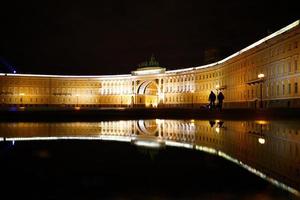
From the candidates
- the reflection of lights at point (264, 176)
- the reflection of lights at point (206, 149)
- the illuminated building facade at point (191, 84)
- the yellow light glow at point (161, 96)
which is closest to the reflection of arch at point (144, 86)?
the illuminated building facade at point (191, 84)

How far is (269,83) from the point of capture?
185 feet

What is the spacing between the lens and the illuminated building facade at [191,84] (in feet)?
165

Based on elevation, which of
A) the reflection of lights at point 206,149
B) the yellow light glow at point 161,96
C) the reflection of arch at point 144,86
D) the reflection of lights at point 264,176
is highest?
the reflection of arch at point 144,86

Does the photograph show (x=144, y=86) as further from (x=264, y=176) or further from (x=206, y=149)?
(x=264, y=176)

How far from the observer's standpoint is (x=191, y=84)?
109438 mm

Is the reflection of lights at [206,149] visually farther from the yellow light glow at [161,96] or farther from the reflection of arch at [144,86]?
the reflection of arch at [144,86]

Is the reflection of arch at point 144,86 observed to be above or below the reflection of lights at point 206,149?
above

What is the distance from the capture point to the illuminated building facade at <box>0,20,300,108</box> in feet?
165

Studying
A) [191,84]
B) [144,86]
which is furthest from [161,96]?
[191,84]

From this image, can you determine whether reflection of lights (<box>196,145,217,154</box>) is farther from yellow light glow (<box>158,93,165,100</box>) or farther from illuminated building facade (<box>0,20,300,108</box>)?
yellow light glow (<box>158,93,165,100</box>)

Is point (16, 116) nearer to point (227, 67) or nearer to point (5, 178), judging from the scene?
point (5, 178)

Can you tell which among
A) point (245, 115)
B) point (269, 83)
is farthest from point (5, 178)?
point (269, 83)

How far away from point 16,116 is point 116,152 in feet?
64.3

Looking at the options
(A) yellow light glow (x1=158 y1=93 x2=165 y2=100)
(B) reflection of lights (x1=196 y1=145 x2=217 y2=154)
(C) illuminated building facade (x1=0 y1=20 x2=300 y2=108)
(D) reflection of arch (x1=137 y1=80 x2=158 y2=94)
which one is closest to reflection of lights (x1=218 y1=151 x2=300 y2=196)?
(B) reflection of lights (x1=196 y1=145 x2=217 y2=154)
